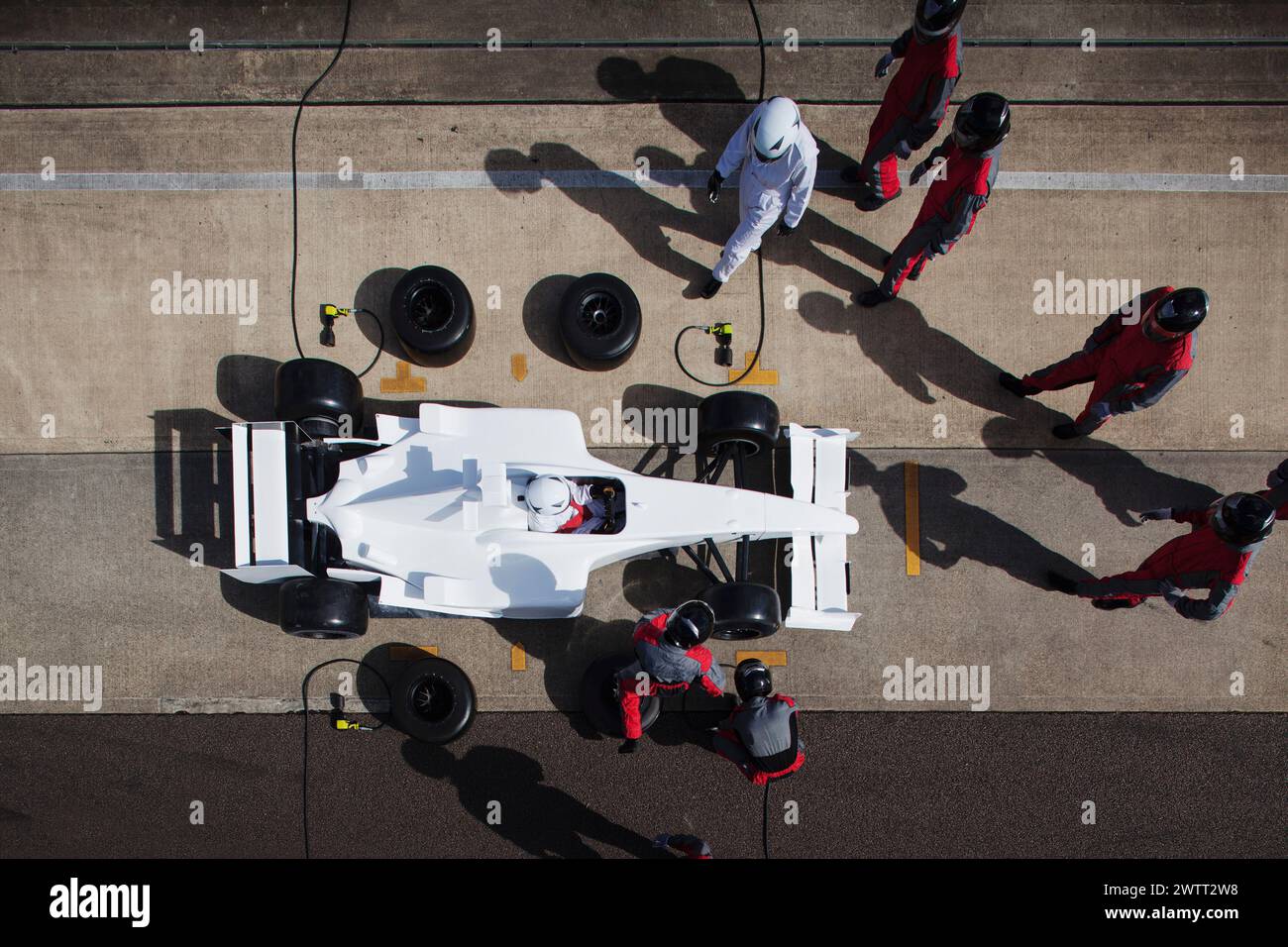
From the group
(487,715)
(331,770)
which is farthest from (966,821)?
(331,770)

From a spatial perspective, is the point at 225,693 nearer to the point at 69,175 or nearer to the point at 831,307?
the point at 69,175

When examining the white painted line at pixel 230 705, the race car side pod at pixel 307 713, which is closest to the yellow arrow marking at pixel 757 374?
the race car side pod at pixel 307 713

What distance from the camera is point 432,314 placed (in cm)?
599

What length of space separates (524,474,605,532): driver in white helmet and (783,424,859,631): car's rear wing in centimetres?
156

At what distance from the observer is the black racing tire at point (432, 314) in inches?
229

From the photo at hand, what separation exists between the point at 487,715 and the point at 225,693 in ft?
7.39

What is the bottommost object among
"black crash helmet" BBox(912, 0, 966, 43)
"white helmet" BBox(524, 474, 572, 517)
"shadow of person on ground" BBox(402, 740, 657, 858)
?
"shadow of person on ground" BBox(402, 740, 657, 858)

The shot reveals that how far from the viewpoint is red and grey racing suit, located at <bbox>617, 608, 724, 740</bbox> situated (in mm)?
4883

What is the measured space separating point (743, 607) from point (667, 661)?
777 millimetres

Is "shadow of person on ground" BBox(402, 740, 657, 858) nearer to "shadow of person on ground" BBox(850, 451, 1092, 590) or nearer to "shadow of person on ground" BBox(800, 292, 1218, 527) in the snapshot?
"shadow of person on ground" BBox(850, 451, 1092, 590)

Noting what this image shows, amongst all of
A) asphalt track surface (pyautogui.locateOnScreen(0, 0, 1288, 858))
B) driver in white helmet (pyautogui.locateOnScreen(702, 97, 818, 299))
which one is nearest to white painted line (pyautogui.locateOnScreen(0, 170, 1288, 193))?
asphalt track surface (pyautogui.locateOnScreen(0, 0, 1288, 858))

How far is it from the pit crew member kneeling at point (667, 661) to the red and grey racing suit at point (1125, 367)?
133 inches

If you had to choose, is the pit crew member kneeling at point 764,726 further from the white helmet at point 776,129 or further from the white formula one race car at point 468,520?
the white helmet at point 776,129

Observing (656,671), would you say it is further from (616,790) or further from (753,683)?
(616,790)
